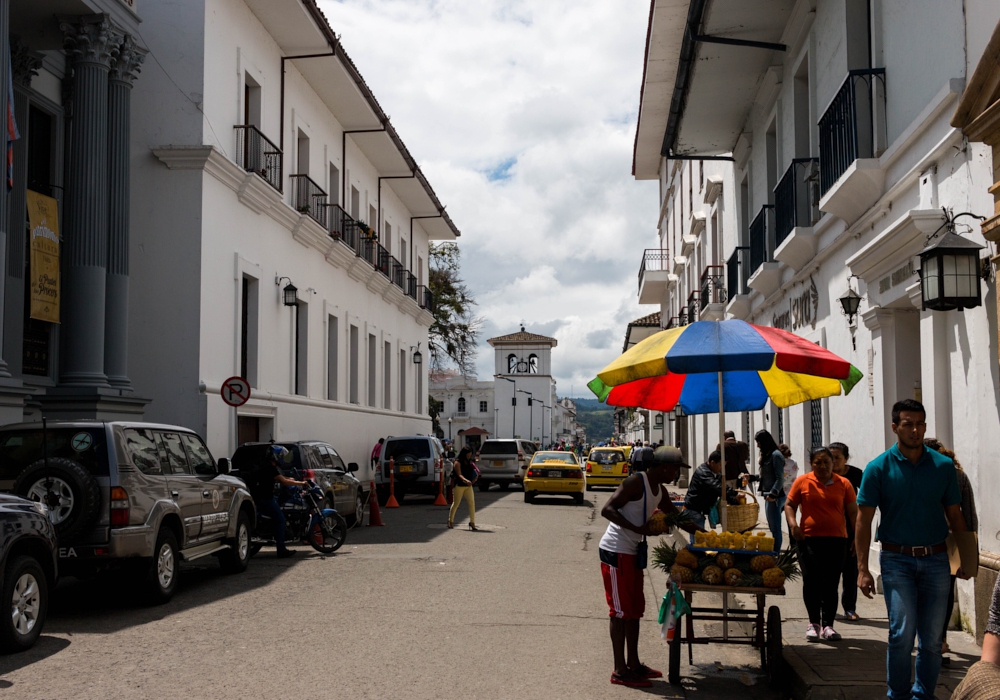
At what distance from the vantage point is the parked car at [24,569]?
7520 mm

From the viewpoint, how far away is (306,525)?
48.3 ft

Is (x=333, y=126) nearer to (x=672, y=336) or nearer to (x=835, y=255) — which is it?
(x=835, y=255)

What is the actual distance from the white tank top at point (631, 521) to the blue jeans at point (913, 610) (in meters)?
1.66

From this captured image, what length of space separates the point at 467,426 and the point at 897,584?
105 meters

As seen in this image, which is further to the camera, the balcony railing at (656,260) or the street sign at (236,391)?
the balcony railing at (656,260)

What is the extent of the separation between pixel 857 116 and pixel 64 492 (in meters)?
8.82

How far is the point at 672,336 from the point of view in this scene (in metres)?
7.70

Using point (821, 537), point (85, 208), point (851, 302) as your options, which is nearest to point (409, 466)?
point (85, 208)

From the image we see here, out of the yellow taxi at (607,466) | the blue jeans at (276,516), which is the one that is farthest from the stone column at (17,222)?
the yellow taxi at (607,466)

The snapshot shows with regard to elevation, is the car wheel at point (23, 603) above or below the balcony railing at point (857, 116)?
below

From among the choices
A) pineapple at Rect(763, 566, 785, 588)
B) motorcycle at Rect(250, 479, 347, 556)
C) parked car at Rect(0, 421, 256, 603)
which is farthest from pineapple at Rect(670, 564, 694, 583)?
motorcycle at Rect(250, 479, 347, 556)

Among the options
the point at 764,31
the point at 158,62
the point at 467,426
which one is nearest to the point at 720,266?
the point at 764,31

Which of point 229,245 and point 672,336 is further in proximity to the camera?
point 229,245

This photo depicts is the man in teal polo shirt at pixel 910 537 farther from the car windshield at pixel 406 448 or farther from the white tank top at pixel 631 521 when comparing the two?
the car windshield at pixel 406 448
